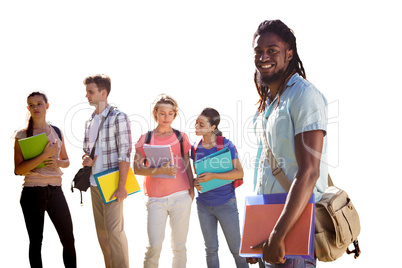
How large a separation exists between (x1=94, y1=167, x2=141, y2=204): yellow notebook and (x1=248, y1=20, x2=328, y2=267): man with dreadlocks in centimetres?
229

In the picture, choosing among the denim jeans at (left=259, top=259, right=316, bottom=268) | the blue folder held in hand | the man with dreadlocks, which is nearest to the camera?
the man with dreadlocks

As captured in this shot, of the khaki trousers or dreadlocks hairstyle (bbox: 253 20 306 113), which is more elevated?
dreadlocks hairstyle (bbox: 253 20 306 113)

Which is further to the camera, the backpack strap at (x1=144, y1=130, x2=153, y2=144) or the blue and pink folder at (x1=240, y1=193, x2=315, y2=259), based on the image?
the backpack strap at (x1=144, y1=130, x2=153, y2=144)

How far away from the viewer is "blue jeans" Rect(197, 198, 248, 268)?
432 cm

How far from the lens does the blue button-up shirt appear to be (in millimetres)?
2057

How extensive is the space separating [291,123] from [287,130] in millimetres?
46

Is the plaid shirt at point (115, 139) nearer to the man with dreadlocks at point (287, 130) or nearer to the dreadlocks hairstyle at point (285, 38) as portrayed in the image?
the man with dreadlocks at point (287, 130)

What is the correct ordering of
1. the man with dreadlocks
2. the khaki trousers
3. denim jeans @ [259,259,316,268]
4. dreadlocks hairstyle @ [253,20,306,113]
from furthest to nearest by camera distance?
the khaki trousers, dreadlocks hairstyle @ [253,20,306,113], denim jeans @ [259,259,316,268], the man with dreadlocks

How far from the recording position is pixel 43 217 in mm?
4508

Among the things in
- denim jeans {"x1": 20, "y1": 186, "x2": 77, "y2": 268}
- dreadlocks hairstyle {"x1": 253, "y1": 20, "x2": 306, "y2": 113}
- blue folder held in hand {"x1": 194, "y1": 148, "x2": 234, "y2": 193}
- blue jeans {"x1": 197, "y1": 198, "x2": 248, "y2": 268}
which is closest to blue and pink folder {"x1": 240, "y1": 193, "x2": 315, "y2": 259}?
dreadlocks hairstyle {"x1": 253, "y1": 20, "x2": 306, "y2": 113}

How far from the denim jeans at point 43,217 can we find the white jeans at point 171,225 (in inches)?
38.2

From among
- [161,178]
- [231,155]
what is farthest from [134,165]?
[231,155]

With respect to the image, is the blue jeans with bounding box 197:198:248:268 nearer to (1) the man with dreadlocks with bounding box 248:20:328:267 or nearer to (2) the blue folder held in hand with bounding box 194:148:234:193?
(2) the blue folder held in hand with bounding box 194:148:234:193

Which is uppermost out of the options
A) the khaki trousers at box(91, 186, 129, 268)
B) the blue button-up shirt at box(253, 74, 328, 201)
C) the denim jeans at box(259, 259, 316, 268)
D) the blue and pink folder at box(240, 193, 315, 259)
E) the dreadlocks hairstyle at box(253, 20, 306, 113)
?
the dreadlocks hairstyle at box(253, 20, 306, 113)
